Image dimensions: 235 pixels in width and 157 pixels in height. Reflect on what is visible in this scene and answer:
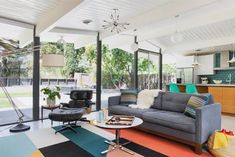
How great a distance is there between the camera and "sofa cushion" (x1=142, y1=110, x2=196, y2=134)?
2771 mm

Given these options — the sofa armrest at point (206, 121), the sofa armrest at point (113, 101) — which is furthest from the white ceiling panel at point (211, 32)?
the sofa armrest at point (113, 101)

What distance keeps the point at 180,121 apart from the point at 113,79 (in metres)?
4.25

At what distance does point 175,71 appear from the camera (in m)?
8.95

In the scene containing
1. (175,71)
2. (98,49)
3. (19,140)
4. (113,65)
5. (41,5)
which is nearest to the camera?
(19,140)

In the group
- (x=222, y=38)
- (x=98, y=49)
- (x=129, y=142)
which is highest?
(x=222, y=38)

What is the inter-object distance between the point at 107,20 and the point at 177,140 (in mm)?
3622

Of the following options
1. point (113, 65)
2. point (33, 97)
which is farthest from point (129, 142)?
point (113, 65)

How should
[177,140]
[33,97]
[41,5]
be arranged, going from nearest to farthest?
1. [177,140]
2. [41,5]
3. [33,97]

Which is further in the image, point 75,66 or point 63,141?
point 75,66

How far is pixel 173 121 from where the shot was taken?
9.84 ft

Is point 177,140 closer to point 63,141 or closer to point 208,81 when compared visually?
point 63,141

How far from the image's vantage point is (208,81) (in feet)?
26.2

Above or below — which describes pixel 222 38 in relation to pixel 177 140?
above

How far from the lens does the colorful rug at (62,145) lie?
263cm
